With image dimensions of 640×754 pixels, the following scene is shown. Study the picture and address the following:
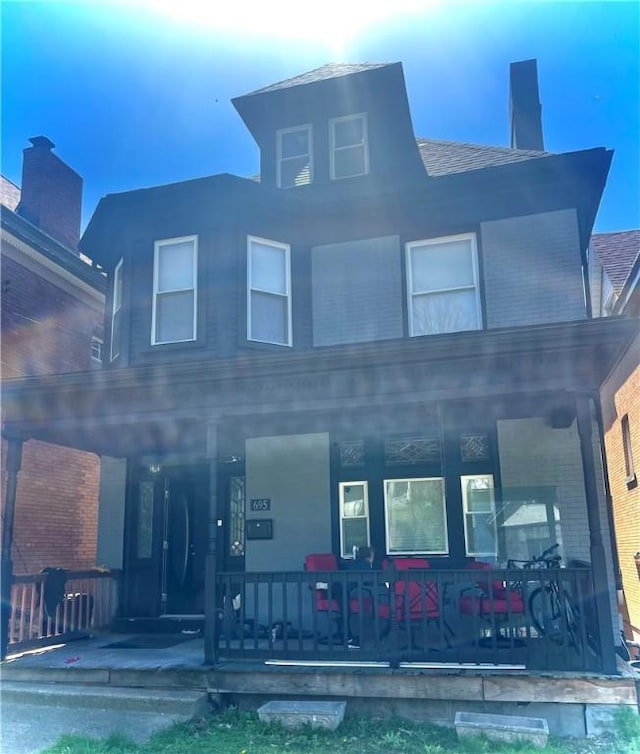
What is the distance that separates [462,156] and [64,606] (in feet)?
26.4

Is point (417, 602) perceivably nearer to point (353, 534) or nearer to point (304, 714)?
point (304, 714)

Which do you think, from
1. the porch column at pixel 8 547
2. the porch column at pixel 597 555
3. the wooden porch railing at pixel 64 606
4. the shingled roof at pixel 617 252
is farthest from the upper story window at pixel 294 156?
the wooden porch railing at pixel 64 606

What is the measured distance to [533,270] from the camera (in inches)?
324

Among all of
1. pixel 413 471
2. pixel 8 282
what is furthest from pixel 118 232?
pixel 413 471

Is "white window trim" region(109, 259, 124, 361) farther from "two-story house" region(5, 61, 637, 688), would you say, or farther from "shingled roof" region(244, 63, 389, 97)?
"shingled roof" region(244, 63, 389, 97)

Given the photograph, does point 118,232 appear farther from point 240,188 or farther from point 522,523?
point 522,523

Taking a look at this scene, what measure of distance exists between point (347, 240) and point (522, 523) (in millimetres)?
4167

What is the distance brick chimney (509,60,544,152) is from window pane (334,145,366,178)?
332 cm

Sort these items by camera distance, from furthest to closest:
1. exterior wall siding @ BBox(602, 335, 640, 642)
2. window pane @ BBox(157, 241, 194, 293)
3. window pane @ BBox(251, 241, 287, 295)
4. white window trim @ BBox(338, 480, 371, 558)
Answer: exterior wall siding @ BBox(602, 335, 640, 642), window pane @ BBox(157, 241, 194, 293), window pane @ BBox(251, 241, 287, 295), white window trim @ BBox(338, 480, 371, 558)

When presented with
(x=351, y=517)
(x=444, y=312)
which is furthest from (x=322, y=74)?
(x=351, y=517)

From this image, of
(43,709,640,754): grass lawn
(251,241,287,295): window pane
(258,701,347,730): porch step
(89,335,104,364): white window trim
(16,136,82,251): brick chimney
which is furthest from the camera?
(89,335,104,364): white window trim

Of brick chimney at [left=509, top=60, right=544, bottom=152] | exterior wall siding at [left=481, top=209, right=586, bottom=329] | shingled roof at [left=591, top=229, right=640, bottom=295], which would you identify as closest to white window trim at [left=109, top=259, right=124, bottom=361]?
exterior wall siding at [left=481, top=209, right=586, bottom=329]

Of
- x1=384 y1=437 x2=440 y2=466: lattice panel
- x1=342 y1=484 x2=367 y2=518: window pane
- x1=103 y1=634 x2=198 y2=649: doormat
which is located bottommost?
x1=103 y1=634 x2=198 y2=649: doormat

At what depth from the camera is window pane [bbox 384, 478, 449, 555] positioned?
8.07 m
